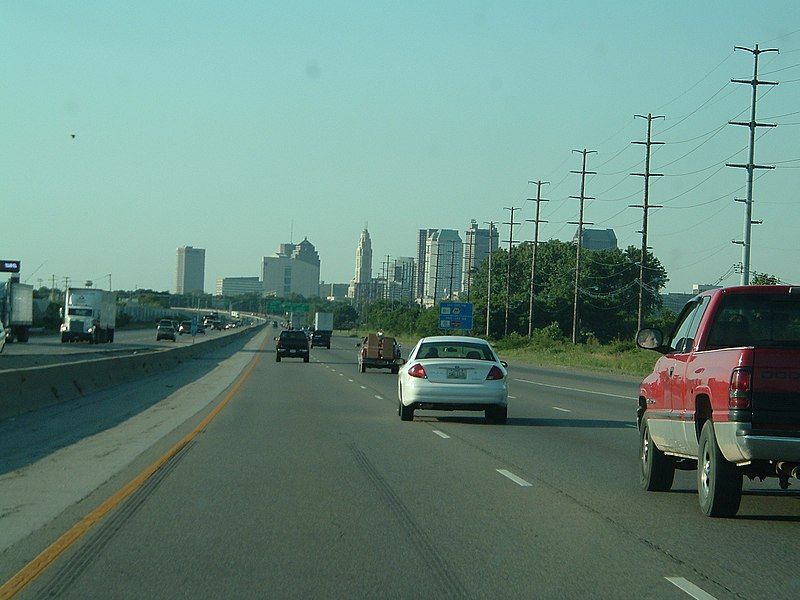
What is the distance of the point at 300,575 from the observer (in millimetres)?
8445

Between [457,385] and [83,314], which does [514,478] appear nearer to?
[457,385]

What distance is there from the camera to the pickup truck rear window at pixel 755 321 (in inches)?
450

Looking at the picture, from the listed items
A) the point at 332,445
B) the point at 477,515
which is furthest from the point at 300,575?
the point at 332,445

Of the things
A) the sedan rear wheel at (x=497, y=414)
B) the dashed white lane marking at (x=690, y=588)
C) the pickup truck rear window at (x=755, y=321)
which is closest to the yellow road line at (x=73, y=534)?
the dashed white lane marking at (x=690, y=588)

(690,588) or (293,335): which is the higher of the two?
(293,335)

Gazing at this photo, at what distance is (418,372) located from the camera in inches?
890

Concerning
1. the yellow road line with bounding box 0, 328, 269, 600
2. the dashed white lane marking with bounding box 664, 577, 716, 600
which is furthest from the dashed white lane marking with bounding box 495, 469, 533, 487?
the dashed white lane marking with bounding box 664, 577, 716, 600

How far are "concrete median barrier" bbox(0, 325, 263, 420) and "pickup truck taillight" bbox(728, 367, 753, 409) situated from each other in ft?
49.3

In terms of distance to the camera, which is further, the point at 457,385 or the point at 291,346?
the point at 291,346

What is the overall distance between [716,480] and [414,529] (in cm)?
281

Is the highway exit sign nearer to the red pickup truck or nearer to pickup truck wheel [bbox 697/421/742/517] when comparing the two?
the red pickup truck

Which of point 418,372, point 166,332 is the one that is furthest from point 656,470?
point 166,332

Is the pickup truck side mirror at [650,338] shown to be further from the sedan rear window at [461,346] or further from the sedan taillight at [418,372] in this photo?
the sedan rear window at [461,346]

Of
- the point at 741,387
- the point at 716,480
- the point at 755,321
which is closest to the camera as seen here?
the point at 741,387
